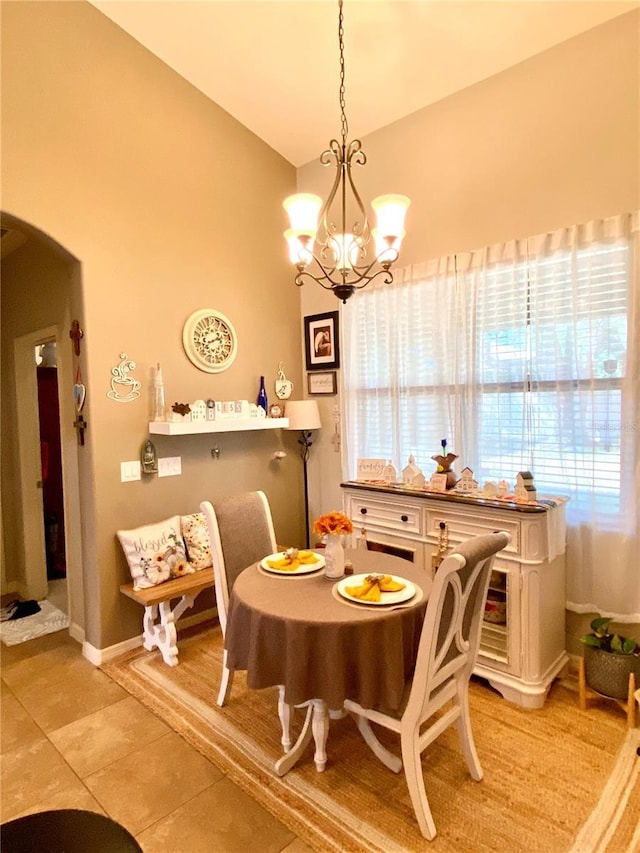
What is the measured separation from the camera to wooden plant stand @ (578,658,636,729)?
7.26ft

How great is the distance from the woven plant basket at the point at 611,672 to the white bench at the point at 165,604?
7.09ft

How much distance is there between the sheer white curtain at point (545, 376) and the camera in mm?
2420

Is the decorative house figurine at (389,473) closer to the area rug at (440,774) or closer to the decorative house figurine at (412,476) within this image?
the decorative house figurine at (412,476)

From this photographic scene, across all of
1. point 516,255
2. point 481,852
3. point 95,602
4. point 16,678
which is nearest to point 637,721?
point 481,852

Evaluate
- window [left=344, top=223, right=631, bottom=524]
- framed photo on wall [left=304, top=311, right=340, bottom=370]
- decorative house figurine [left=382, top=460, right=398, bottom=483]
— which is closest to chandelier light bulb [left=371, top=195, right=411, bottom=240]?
window [left=344, top=223, right=631, bottom=524]

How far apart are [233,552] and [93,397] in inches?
50.6

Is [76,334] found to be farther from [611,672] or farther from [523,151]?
[611,672]

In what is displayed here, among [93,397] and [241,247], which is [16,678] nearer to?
[93,397]

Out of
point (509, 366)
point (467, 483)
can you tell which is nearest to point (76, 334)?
point (467, 483)

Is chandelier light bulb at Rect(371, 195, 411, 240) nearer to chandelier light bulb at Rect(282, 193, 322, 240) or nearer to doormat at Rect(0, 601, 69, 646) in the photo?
chandelier light bulb at Rect(282, 193, 322, 240)

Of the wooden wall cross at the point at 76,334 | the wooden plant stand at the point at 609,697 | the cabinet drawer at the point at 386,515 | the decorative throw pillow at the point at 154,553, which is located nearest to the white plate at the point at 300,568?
the cabinet drawer at the point at 386,515

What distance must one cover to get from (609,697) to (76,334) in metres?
3.48

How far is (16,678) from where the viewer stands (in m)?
2.76

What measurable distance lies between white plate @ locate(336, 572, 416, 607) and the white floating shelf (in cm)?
149
